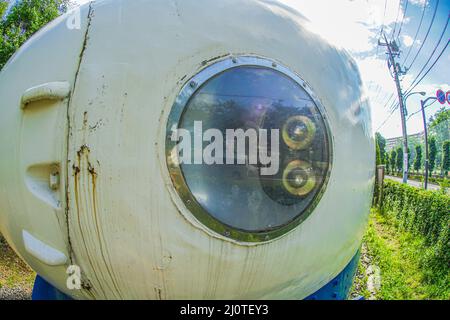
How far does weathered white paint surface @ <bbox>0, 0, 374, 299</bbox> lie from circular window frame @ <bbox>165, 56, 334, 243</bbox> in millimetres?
24

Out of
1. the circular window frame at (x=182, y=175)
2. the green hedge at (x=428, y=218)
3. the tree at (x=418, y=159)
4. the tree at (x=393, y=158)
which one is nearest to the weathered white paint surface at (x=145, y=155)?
the circular window frame at (x=182, y=175)

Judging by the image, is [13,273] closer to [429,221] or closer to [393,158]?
[429,221]

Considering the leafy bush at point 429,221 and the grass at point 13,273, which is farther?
the leafy bush at point 429,221

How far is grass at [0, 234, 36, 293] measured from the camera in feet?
17.2

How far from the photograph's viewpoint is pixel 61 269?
1.35 m

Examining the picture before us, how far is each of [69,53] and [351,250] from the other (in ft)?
5.11

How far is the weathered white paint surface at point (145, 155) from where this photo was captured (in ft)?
4.00

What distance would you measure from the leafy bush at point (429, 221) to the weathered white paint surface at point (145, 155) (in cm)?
561

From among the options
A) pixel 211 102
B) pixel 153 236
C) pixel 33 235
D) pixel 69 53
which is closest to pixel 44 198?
pixel 33 235

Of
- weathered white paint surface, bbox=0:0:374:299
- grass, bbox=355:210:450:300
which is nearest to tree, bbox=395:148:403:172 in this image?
grass, bbox=355:210:450:300

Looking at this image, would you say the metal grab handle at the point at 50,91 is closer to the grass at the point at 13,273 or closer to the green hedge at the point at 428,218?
the grass at the point at 13,273

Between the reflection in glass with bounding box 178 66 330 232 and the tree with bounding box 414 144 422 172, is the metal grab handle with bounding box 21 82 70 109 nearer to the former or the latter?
the reflection in glass with bounding box 178 66 330 232

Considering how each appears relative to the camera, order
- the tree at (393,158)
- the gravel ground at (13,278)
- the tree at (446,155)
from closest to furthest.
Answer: the gravel ground at (13,278) → the tree at (446,155) → the tree at (393,158)

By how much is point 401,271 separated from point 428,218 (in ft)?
6.00
